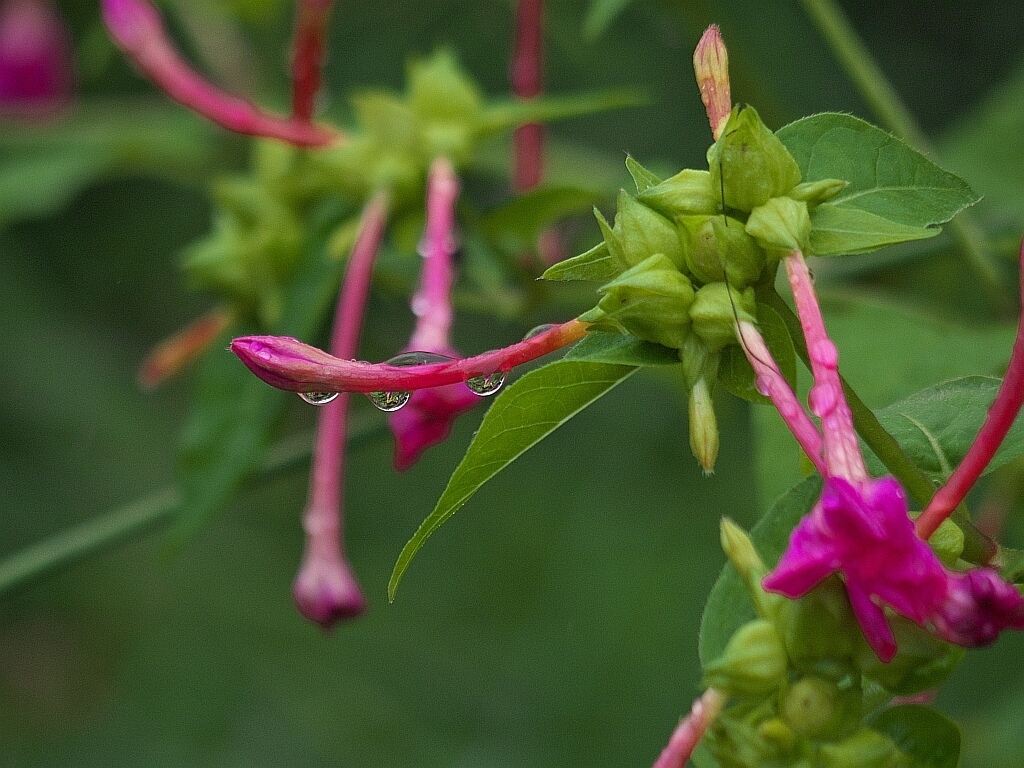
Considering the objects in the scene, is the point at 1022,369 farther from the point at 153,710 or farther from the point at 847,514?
the point at 153,710

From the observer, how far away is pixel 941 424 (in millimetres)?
386

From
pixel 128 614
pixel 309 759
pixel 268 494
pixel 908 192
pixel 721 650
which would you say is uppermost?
pixel 908 192

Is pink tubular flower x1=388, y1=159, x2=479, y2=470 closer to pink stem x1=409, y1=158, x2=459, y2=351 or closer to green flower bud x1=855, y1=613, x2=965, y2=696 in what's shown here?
pink stem x1=409, y1=158, x2=459, y2=351

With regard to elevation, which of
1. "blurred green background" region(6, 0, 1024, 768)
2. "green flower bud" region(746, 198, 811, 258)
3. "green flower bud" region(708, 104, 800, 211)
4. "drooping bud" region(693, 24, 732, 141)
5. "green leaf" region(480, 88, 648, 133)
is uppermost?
"drooping bud" region(693, 24, 732, 141)

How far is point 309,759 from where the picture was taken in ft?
4.94

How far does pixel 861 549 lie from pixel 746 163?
0.12m

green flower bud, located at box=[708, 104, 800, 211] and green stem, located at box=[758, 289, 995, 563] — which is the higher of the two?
green flower bud, located at box=[708, 104, 800, 211]

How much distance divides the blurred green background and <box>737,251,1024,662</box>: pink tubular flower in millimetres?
693

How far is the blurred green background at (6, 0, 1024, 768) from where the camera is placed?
3.90 ft

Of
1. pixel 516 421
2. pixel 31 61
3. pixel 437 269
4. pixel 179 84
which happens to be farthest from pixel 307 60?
pixel 31 61

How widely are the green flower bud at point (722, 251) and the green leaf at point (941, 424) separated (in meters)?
0.07

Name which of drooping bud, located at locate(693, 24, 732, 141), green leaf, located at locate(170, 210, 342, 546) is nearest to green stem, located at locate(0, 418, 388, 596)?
green leaf, located at locate(170, 210, 342, 546)

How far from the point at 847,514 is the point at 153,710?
4.69 ft

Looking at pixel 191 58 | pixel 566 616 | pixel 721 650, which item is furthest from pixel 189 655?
pixel 721 650
